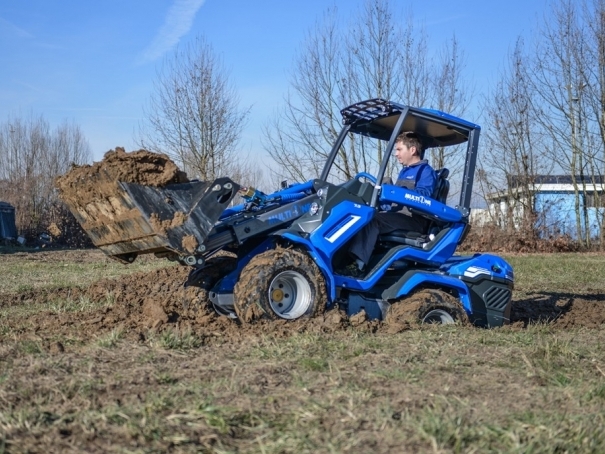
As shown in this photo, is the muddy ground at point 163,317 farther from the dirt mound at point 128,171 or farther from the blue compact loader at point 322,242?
the dirt mound at point 128,171

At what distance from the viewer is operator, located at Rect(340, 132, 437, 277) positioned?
23.8 ft

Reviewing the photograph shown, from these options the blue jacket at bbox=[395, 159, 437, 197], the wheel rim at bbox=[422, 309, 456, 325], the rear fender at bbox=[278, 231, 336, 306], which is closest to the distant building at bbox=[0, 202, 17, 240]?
the blue jacket at bbox=[395, 159, 437, 197]

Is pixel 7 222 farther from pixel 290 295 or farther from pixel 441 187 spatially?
pixel 290 295

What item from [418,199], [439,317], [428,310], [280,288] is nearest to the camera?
[280,288]

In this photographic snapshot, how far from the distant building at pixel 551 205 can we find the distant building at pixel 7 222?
1641cm

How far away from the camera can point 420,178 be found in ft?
25.5

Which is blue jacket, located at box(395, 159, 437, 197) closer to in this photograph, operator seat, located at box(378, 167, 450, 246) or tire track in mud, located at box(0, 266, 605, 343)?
operator seat, located at box(378, 167, 450, 246)

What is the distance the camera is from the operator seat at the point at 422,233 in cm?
764

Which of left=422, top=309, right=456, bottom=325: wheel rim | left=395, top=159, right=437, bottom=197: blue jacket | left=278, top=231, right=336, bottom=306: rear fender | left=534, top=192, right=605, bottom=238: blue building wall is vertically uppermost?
left=534, top=192, right=605, bottom=238: blue building wall

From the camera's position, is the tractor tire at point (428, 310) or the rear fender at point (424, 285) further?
the rear fender at point (424, 285)

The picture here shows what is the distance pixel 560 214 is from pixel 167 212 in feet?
74.1

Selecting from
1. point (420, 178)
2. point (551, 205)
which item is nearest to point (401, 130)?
point (420, 178)

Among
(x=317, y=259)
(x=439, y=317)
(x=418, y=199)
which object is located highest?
(x=418, y=199)

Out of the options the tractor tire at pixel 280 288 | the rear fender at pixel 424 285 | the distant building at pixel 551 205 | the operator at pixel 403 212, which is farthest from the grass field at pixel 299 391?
the distant building at pixel 551 205
